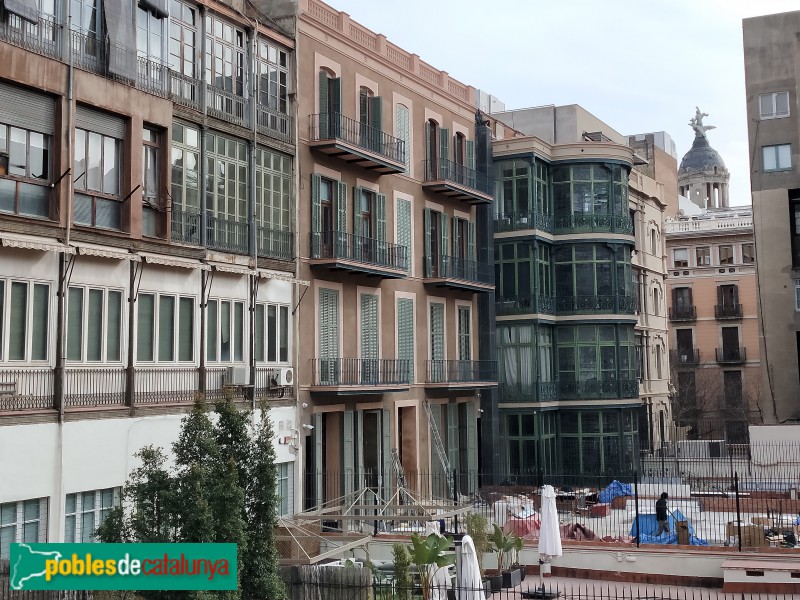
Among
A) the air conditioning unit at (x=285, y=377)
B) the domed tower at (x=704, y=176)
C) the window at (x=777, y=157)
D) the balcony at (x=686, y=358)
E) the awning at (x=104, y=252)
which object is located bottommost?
the air conditioning unit at (x=285, y=377)

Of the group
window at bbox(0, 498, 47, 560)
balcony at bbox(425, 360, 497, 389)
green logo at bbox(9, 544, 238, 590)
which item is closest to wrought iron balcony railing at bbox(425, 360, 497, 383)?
balcony at bbox(425, 360, 497, 389)

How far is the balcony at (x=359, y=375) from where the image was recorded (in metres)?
29.4

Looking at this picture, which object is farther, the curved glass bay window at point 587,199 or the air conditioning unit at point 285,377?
the curved glass bay window at point 587,199

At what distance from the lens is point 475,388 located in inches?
1496

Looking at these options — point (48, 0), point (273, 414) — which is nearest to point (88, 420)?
point (273, 414)

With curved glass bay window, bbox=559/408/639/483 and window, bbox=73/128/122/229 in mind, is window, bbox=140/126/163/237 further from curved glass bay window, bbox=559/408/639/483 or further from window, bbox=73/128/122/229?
curved glass bay window, bbox=559/408/639/483

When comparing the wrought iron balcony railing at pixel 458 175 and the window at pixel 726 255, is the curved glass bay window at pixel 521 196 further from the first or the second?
the window at pixel 726 255

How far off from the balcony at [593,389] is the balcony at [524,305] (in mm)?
3206

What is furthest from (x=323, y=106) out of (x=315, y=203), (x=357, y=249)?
(x=357, y=249)

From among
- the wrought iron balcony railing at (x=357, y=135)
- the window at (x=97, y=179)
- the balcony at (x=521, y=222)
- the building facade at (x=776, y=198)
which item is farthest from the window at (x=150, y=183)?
the building facade at (x=776, y=198)

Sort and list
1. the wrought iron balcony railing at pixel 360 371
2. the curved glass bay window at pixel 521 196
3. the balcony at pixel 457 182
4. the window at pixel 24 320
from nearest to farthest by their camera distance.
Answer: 1. the window at pixel 24 320
2. the wrought iron balcony railing at pixel 360 371
3. the balcony at pixel 457 182
4. the curved glass bay window at pixel 521 196

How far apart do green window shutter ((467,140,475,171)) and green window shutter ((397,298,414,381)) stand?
752 cm

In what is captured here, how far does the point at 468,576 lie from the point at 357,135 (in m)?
17.7

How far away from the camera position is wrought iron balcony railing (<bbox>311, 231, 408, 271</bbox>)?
98.0 ft
